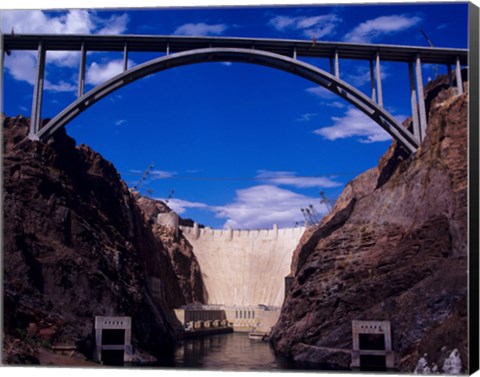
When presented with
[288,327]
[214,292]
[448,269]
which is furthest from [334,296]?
[214,292]

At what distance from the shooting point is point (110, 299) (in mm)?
32969

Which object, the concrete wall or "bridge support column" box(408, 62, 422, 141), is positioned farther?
the concrete wall

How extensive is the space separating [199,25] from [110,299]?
13.9 metres

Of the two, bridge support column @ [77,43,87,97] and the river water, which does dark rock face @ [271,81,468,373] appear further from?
bridge support column @ [77,43,87,97]

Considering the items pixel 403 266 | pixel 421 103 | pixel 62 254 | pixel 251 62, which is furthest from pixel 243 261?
pixel 421 103

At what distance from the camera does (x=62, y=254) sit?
32.4 meters

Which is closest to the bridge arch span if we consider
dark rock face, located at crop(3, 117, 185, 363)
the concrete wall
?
dark rock face, located at crop(3, 117, 185, 363)

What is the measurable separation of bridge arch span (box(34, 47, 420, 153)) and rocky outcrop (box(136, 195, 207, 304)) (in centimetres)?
3900

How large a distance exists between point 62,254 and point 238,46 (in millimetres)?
13170

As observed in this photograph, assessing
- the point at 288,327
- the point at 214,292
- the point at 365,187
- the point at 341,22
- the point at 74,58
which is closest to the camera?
the point at 341,22

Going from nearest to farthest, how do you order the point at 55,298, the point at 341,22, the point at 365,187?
the point at 341,22
the point at 55,298
the point at 365,187

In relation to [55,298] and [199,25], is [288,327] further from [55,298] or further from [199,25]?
[199,25]

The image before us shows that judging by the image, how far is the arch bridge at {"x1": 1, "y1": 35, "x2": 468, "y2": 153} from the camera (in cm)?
3159

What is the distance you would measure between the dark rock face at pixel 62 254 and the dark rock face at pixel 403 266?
9344 millimetres
